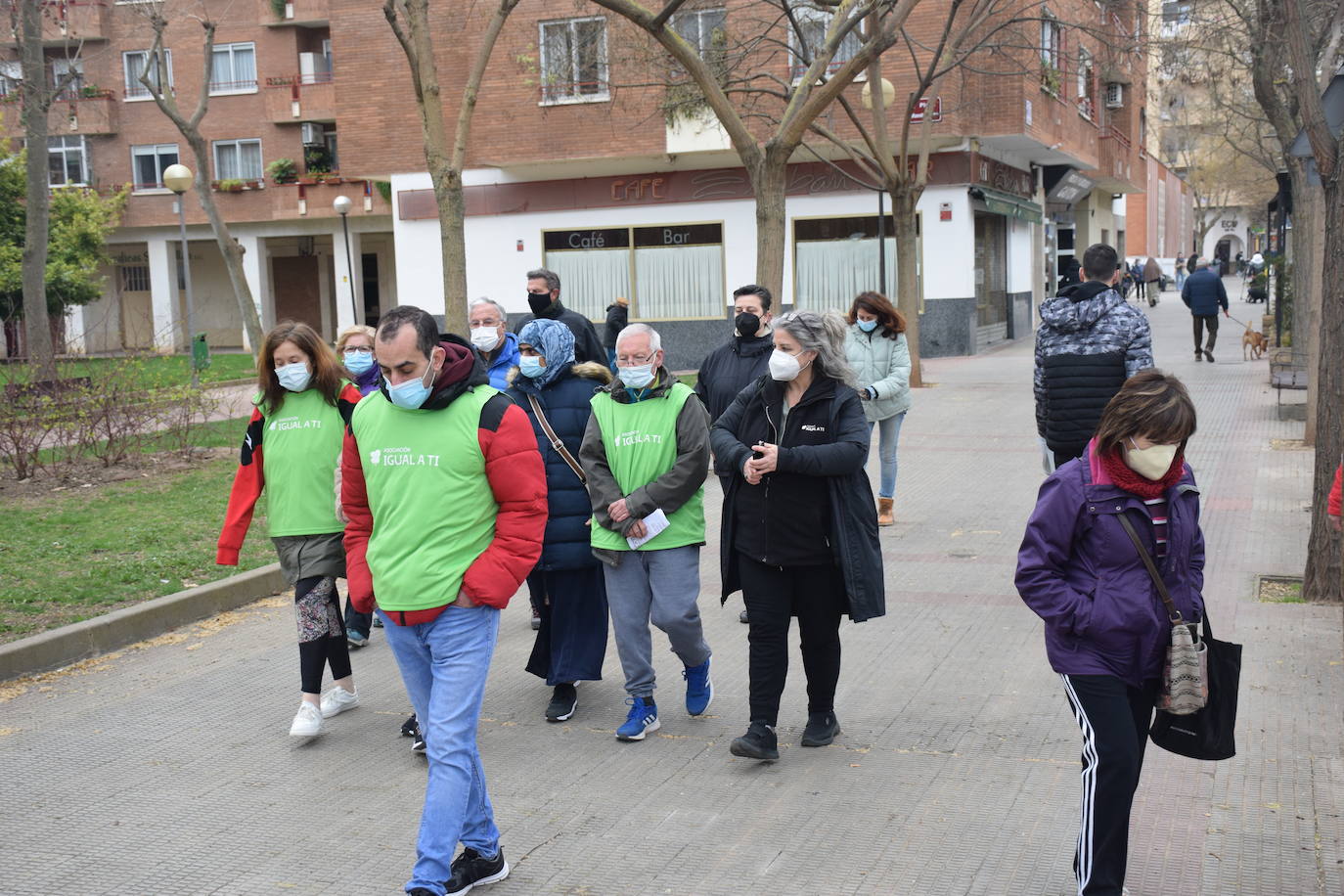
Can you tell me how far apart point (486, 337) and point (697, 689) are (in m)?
1.92

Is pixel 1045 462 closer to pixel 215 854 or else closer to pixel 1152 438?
pixel 1152 438

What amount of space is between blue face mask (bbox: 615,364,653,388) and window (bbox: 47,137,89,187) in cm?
4258

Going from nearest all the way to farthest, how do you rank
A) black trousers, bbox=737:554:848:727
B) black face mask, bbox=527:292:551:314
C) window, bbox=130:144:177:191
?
1. black trousers, bbox=737:554:848:727
2. black face mask, bbox=527:292:551:314
3. window, bbox=130:144:177:191

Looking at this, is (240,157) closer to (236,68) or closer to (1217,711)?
(236,68)

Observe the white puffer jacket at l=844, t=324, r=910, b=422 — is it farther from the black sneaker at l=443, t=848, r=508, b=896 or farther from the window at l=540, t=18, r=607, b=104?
the window at l=540, t=18, r=607, b=104

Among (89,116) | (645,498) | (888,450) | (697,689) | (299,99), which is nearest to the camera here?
(645,498)

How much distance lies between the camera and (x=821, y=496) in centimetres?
520

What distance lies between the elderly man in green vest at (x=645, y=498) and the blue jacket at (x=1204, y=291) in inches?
761

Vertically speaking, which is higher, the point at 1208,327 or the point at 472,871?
the point at 1208,327

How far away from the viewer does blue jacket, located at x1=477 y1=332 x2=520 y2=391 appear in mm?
5965

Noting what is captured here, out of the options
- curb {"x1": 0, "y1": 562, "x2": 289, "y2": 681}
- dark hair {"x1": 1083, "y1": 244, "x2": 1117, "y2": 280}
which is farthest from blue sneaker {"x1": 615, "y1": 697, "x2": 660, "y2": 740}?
dark hair {"x1": 1083, "y1": 244, "x2": 1117, "y2": 280}

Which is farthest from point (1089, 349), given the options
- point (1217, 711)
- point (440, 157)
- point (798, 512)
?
point (440, 157)

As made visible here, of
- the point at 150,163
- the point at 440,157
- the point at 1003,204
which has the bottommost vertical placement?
the point at 440,157

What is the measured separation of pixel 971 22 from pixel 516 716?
1467 cm
